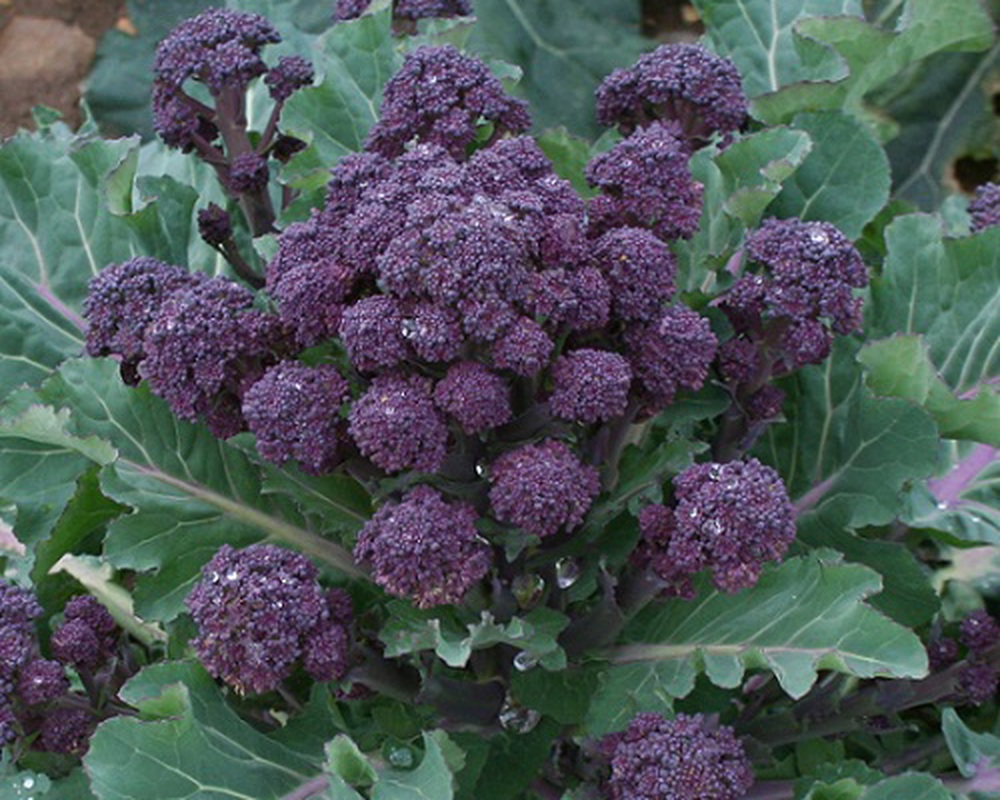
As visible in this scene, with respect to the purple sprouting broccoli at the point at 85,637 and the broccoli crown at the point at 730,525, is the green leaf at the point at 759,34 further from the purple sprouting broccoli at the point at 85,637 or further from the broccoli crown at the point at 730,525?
the purple sprouting broccoli at the point at 85,637

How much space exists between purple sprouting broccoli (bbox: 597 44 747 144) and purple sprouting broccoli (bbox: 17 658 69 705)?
790 millimetres

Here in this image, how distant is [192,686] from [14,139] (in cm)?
70

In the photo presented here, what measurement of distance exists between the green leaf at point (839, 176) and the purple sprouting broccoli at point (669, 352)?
1.21 ft

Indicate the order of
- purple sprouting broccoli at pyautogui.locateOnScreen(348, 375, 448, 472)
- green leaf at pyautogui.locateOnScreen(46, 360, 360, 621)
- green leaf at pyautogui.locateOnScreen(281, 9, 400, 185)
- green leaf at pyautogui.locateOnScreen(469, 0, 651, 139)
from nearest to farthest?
purple sprouting broccoli at pyautogui.locateOnScreen(348, 375, 448, 472) < green leaf at pyautogui.locateOnScreen(46, 360, 360, 621) < green leaf at pyautogui.locateOnScreen(281, 9, 400, 185) < green leaf at pyautogui.locateOnScreen(469, 0, 651, 139)

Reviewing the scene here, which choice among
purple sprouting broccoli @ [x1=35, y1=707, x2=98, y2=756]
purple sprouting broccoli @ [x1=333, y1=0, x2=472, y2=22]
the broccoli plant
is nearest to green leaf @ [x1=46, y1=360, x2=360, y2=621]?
the broccoli plant

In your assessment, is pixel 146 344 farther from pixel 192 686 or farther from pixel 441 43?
pixel 441 43

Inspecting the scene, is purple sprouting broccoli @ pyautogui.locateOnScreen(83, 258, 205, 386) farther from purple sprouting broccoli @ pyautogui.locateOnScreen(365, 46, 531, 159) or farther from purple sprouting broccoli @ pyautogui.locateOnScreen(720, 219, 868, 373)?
purple sprouting broccoli @ pyautogui.locateOnScreen(720, 219, 868, 373)

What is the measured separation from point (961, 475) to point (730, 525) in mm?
611

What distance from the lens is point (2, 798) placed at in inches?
49.1

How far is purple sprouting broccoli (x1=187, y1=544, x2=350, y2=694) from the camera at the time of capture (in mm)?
1022

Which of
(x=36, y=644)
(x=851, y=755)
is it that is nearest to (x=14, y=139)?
(x=36, y=644)

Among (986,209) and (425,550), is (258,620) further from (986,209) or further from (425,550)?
(986,209)

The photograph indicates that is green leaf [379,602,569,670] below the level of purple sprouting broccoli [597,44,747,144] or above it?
below

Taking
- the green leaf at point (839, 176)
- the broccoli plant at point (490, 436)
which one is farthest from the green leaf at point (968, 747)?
the green leaf at point (839, 176)
